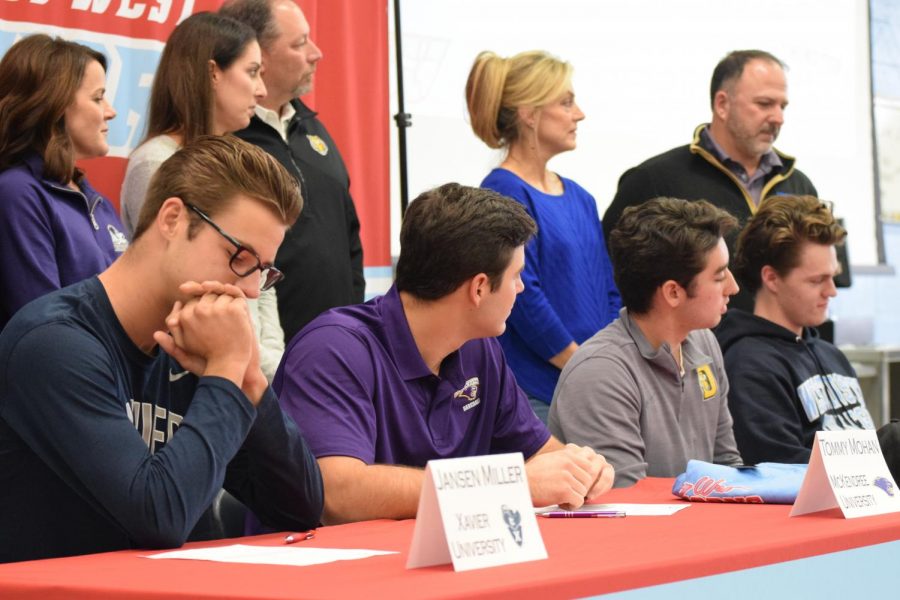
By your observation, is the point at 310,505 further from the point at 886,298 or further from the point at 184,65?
the point at 886,298

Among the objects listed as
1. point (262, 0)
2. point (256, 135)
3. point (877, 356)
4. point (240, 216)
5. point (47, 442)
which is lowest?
point (877, 356)

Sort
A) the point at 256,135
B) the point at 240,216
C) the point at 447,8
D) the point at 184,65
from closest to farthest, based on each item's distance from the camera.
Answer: the point at 240,216, the point at 184,65, the point at 256,135, the point at 447,8

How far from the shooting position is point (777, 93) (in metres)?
4.02

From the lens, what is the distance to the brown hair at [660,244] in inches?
106

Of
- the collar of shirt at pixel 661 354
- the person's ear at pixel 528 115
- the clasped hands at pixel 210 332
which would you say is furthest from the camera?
the person's ear at pixel 528 115

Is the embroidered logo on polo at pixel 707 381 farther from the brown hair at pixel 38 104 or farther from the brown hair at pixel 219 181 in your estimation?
the brown hair at pixel 38 104

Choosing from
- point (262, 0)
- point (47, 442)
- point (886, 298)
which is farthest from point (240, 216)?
point (886, 298)

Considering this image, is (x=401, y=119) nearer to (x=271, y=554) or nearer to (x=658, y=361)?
(x=658, y=361)

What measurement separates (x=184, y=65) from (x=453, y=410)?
121cm

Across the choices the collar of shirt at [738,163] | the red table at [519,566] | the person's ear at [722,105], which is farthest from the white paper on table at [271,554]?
the person's ear at [722,105]

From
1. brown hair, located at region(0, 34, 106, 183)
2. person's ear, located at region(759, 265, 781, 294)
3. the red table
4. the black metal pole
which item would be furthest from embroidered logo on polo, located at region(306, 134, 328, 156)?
the red table

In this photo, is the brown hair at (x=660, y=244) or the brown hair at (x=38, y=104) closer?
the brown hair at (x=38, y=104)

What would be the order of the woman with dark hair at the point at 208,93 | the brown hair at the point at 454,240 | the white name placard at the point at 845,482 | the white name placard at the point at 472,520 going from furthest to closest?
1. the woman with dark hair at the point at 208,93
2. the brown hair at the point at 454,240
3. the white name placard at the point at 845,482
4. the white name placard at the point at 472,520

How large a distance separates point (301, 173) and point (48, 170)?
0.80m
